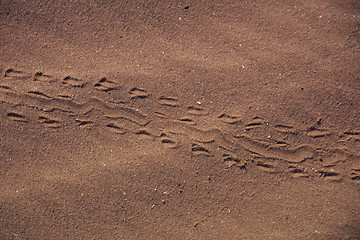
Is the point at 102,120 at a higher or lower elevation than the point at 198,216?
higher

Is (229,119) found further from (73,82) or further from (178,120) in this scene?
(73,82)

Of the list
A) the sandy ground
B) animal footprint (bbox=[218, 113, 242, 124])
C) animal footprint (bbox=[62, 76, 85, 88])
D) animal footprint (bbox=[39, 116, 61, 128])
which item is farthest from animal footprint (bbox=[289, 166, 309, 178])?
animal footprint (bbox=[39, 116, 61, 128])

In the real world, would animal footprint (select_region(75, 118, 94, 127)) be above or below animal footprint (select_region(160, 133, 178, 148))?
below

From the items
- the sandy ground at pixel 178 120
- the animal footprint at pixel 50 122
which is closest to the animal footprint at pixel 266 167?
the sandy ground at pixel 178 120

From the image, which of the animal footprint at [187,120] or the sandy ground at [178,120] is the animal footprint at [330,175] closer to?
the sandy ground at [178,120]

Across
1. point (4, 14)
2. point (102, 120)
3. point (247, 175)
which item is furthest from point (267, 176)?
point (4, 14)

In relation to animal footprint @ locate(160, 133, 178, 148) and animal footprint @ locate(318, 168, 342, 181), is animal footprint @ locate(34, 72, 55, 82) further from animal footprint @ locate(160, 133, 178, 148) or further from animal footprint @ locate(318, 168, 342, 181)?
animal footprint @ locate(318, 168, 342, 181)

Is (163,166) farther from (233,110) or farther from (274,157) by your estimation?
(274,157)

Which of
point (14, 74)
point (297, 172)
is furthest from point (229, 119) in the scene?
point (14, 74)
